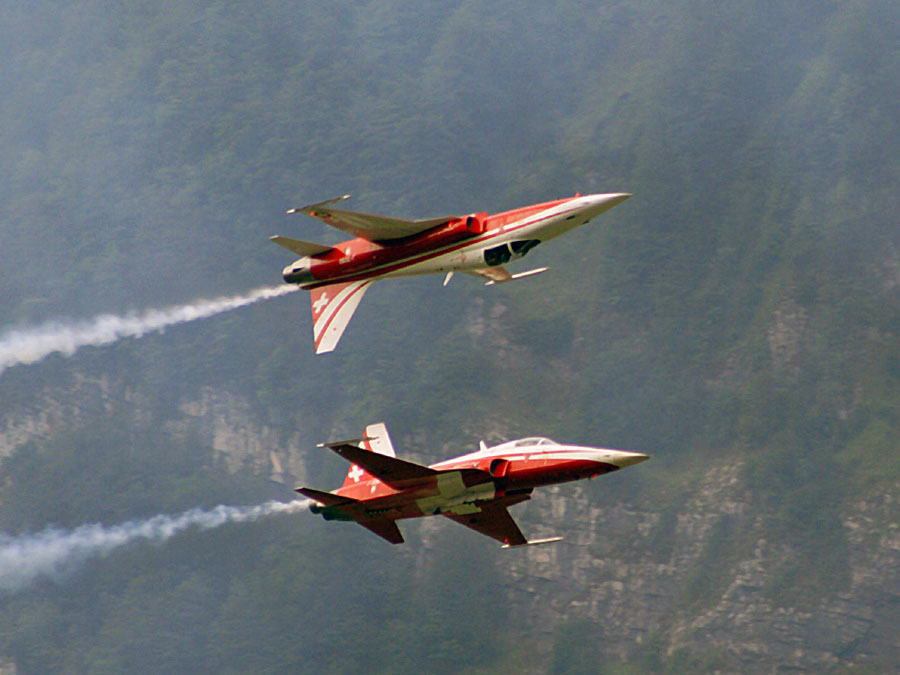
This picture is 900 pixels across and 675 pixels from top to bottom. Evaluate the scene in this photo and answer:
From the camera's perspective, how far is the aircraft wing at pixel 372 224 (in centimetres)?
5425

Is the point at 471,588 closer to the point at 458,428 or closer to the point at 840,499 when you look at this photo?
the point at 458,428

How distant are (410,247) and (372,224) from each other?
1.90 meters

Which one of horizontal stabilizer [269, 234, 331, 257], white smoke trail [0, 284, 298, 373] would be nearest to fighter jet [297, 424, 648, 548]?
horizontal stabilizer [269, 234, 331, 257]

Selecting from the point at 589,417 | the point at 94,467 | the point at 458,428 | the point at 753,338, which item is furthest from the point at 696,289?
the point at 94,467

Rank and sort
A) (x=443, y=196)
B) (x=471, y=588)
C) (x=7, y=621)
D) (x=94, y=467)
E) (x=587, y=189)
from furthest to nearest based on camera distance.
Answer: (x=443, y=196), (x=587, y=189), (x=94, y=467), (x=7, y=621), (x=471, y=588)

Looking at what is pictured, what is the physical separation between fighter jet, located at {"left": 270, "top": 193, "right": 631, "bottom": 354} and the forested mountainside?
6780 centimetres

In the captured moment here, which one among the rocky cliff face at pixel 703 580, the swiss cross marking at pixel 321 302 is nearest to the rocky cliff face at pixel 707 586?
the rocky cliff face at pixel 703 580

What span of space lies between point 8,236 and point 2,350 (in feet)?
380

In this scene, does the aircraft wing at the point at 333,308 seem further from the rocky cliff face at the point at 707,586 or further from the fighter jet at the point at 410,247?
the rocky cliff face at the point at 707,586

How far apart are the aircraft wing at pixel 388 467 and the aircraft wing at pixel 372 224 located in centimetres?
876

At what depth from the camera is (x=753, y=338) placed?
490 ft

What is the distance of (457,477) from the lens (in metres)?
54.9

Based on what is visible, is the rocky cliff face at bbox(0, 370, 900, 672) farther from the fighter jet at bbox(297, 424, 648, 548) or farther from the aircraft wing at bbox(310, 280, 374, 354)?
the aircraft wing at bbox(310, 280, 374, 354)

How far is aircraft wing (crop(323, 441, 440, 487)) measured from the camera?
179 ft
